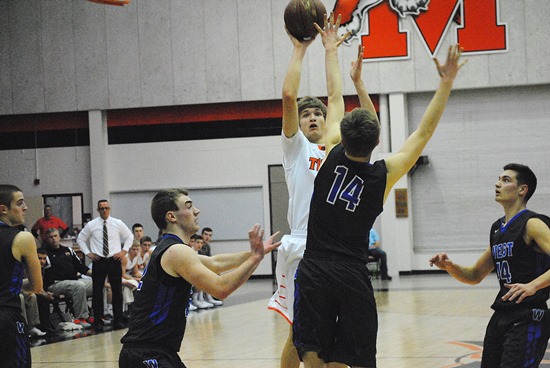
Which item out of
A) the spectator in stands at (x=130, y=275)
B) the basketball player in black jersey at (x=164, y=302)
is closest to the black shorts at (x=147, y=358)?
the basketball player in black jersey at (x=164, y=302)

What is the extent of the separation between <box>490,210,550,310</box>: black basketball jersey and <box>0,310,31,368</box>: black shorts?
2907 millimetres

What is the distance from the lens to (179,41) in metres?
19.4

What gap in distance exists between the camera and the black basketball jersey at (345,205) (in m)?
4.05

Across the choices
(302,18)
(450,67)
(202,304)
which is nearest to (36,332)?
(202,304)

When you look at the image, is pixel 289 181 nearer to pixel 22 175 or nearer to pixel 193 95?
pixel 193 95

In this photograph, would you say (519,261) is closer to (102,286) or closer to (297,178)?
(297,178)

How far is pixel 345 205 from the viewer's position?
4035 mm

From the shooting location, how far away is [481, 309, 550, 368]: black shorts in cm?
455

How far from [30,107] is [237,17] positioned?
18.8ft

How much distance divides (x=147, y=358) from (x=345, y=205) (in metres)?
1.27

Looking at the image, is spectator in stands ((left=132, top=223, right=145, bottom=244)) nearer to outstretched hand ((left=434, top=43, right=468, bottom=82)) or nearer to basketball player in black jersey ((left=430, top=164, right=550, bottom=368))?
basketball player in black jersey ((left=430, top=164, right=550, bottom=368))

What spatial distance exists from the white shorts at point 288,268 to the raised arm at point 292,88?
2.52 feet

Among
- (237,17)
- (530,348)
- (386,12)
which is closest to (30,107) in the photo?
(237,17)

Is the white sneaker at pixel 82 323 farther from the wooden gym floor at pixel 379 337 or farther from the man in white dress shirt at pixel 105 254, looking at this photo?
the wooden gym floor at pixel 379 337
